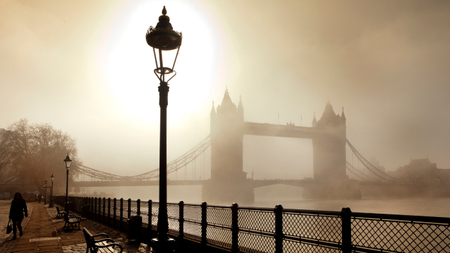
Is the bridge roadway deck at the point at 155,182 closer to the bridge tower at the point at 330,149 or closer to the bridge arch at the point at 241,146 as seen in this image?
the bridge arch at the point at 241,146

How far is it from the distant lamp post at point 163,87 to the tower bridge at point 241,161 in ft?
191

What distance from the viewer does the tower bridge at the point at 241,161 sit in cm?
7281

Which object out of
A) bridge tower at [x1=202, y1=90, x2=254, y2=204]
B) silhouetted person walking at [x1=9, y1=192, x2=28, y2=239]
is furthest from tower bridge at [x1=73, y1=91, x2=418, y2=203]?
silhouetted person walking at [x1=9, y1=192, x2=28, y2=239]

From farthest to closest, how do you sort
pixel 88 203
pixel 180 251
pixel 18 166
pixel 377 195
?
pixel 377 195
pixel 18 166
pixel 88 203
pixel 180 251

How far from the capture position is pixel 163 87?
200 inches

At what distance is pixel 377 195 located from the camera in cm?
9675

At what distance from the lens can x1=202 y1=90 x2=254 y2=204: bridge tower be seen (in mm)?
75156

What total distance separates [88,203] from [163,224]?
15.6 m

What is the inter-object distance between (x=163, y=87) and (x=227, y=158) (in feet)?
252

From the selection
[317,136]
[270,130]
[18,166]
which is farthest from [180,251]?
[317,136]

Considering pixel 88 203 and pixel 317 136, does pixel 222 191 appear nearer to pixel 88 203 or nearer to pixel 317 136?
pixel 317 136

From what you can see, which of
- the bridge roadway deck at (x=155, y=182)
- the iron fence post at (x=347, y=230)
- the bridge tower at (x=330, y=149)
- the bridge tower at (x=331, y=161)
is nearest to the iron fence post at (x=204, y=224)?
the iron fence post at (x=347, y=230)

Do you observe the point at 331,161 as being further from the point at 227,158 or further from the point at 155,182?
the point at 155,182

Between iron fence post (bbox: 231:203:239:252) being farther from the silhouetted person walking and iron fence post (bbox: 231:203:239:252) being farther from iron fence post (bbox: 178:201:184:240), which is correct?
the silhouetted person walking
